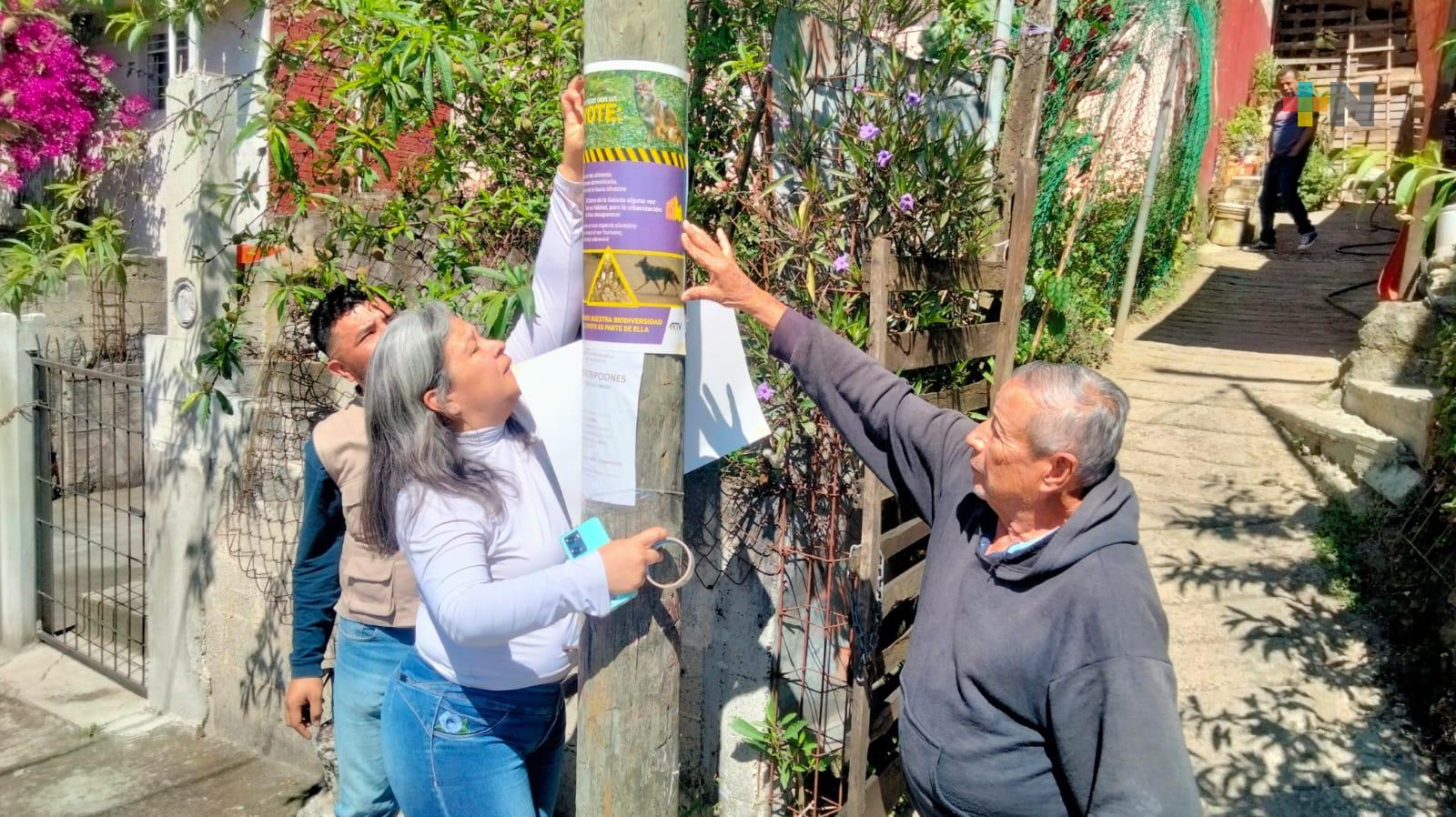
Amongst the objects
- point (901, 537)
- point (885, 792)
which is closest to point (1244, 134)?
point (901, 537)

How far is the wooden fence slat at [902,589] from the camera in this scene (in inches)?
114

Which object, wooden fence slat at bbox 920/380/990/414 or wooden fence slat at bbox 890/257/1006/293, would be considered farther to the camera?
wooden fence slat at bbox 920/380/990/414

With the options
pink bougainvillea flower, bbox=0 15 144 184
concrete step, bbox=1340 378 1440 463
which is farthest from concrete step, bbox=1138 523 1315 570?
pink bougainvillea flower, bbox=0 15 144 184

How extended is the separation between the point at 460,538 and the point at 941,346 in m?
1.54

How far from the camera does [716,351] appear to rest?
2.20 metres

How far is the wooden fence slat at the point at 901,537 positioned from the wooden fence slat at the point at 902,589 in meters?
0.07

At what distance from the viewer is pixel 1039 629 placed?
72.1 inches

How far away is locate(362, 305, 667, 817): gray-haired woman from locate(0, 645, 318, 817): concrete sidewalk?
8.09 ft

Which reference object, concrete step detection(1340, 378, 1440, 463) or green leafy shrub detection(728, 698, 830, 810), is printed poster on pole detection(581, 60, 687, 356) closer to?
green leafy shrub detection(728, 698, 830, 810)

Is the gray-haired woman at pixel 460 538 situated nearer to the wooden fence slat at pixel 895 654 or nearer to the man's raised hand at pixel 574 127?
the man's raised hand at pixel 574 127

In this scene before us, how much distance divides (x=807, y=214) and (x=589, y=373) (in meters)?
1.01

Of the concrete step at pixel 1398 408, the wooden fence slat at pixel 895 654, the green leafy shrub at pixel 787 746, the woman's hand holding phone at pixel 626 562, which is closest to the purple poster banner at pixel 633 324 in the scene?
the woman's hand holding phone at pixel 626 562

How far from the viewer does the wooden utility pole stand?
1928 millimetres

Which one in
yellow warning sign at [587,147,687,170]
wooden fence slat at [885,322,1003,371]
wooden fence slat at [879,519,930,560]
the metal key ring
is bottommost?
wooden fence slat at [879,519,930,560]
